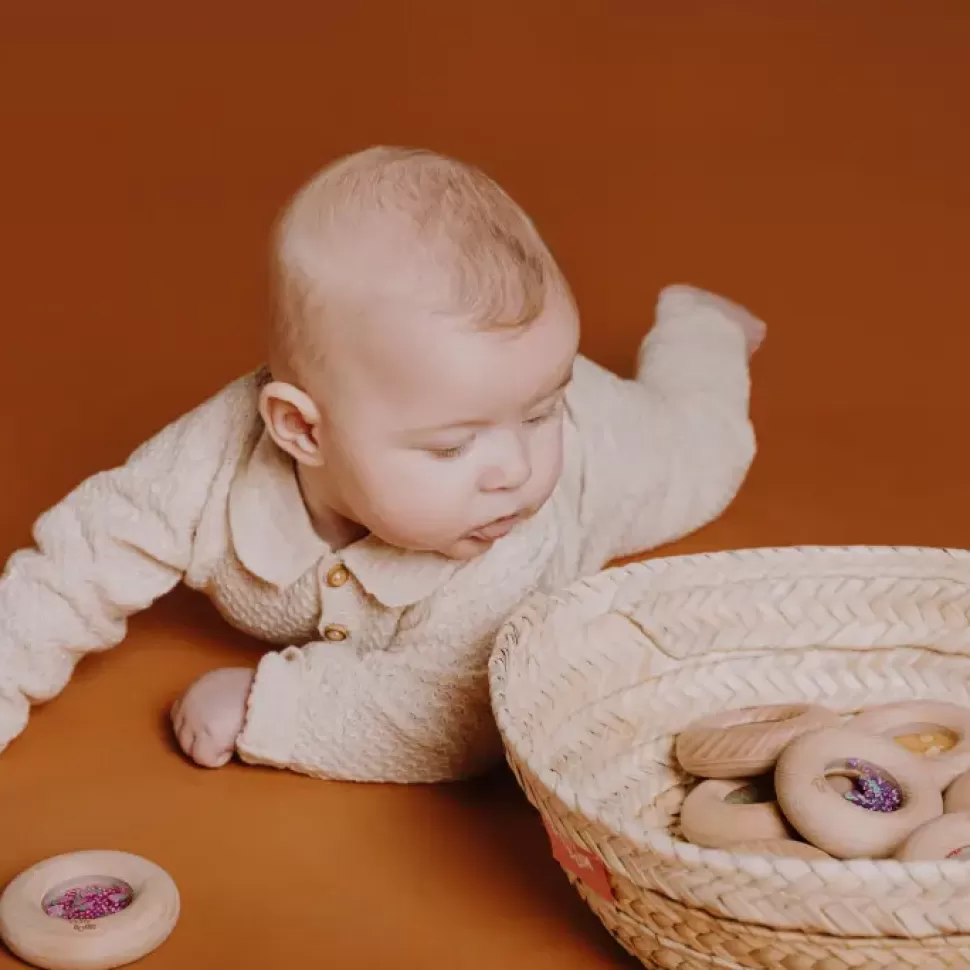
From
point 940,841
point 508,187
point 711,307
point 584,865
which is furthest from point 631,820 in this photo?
point 508,187

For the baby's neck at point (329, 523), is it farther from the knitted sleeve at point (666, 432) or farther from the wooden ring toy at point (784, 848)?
the wooden ring toy at point (784, 848)

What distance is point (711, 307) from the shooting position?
199 cm

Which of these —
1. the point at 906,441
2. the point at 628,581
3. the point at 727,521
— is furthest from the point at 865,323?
the point at 628,581

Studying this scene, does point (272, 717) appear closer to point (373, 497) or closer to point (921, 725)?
point (373, 497)

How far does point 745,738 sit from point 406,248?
0.41 m

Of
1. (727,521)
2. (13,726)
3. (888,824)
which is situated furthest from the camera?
(727,521)

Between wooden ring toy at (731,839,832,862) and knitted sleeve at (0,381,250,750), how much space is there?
1.73 feet

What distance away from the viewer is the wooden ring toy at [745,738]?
1.33 metres

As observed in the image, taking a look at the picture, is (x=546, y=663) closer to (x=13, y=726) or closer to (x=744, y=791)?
(x=744, y=791)

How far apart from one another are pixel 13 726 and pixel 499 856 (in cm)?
40

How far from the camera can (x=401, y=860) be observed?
140 centimetres

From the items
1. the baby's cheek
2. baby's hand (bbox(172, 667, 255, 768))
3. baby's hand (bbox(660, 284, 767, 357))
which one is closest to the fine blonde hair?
the baby's cheek

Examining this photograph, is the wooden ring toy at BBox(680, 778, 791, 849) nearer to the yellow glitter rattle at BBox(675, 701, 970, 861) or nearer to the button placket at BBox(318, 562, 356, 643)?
the yellow glitter rattle at BBox(675, 701, 970, 861)

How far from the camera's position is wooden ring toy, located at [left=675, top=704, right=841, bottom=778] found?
4.36 ft
